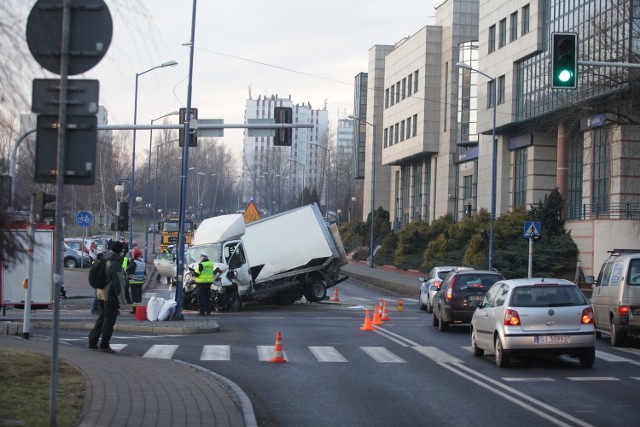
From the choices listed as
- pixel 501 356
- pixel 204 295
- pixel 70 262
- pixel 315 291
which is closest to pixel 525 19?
pixel 315 291

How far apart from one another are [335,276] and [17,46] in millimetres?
31686

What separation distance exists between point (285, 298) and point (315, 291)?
47.7 inches

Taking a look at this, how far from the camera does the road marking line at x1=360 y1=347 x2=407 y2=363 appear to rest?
17.7 m

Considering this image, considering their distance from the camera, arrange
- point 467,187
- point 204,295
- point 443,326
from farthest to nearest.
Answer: point 467,187 < point 204,295 < point 443,326

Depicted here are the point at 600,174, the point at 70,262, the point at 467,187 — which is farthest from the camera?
the point at 467,187

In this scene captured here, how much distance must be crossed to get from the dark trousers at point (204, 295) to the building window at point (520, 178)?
1172 inches

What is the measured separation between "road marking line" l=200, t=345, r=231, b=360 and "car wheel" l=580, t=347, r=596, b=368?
6.41m

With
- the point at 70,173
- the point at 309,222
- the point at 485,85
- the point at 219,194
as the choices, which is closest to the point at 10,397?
the point at 70,173

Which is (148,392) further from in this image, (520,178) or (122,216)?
(520,178)

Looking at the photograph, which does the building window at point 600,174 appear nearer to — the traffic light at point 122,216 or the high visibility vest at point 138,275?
the traffic light at point 122,216

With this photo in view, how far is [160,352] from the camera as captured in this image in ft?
60.6

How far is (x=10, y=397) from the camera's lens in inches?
405

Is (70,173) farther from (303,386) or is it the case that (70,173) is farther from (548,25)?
(548,25)

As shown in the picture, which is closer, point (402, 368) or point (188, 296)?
point (402, 368)
